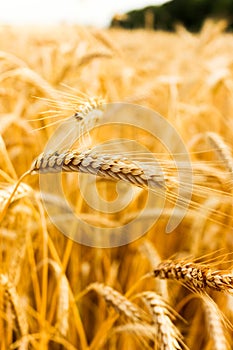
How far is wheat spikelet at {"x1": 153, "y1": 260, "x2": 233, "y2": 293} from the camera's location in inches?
25.5

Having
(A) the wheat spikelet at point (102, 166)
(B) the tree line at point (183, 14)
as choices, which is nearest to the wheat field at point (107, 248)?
(A) the wheat spikelet at point (102, 166)

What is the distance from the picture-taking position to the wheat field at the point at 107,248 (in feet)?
2.50

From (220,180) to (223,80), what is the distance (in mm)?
945

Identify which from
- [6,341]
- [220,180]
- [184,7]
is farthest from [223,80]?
[184,7]

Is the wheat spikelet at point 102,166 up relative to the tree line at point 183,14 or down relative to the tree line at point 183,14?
down

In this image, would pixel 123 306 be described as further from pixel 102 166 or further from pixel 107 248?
pixel 107 248

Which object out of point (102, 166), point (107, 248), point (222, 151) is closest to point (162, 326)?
point (102, 166)

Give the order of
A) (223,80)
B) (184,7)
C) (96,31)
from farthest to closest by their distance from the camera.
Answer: (184,7) → (96,31) → (223,80)

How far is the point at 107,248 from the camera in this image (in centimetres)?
155

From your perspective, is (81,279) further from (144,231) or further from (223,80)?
(223,80)

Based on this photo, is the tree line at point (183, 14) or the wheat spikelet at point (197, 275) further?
the tree line at point (183, 14)

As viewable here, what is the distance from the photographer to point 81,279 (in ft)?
5.06

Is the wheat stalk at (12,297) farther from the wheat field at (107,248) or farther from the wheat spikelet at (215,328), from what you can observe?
the wheat spikelet at (215,328)

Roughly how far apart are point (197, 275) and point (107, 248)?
870mm
